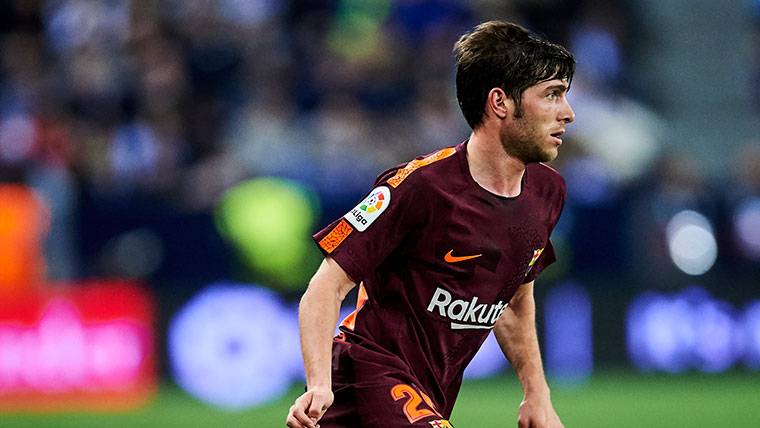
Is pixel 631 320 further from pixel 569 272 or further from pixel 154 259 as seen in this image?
pixel 154 259

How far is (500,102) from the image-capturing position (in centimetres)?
492

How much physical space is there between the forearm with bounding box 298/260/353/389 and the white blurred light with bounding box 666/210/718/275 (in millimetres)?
7724

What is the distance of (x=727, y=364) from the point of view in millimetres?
11828

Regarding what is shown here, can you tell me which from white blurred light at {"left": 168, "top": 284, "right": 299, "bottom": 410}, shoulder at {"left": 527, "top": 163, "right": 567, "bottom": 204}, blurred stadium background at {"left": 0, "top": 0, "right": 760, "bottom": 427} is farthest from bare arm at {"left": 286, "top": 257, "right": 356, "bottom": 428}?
white blurred light at {"left": 168, "top": 284, "right": 299, "bottom": 410}

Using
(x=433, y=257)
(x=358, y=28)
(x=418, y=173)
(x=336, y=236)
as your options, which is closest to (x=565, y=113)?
(x=418, y=173)

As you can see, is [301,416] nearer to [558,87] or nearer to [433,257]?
[433,257]

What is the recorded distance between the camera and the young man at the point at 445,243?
4.81 metres

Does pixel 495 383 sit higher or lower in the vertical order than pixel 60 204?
lower

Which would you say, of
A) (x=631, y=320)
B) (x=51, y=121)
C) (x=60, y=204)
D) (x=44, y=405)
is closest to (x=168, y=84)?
(x=51, y=121)

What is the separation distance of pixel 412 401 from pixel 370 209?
2.16 ft

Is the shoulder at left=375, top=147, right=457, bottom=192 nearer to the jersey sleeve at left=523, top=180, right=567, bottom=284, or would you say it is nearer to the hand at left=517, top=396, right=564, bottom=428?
the jersey sleeve at left=523, top=180, right=567, bottom=284

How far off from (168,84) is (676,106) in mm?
5631

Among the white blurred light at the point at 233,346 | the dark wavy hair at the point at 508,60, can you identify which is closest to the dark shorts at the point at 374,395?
the dark wavy hair at the point at 508,60

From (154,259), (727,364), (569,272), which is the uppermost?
(154,259)
